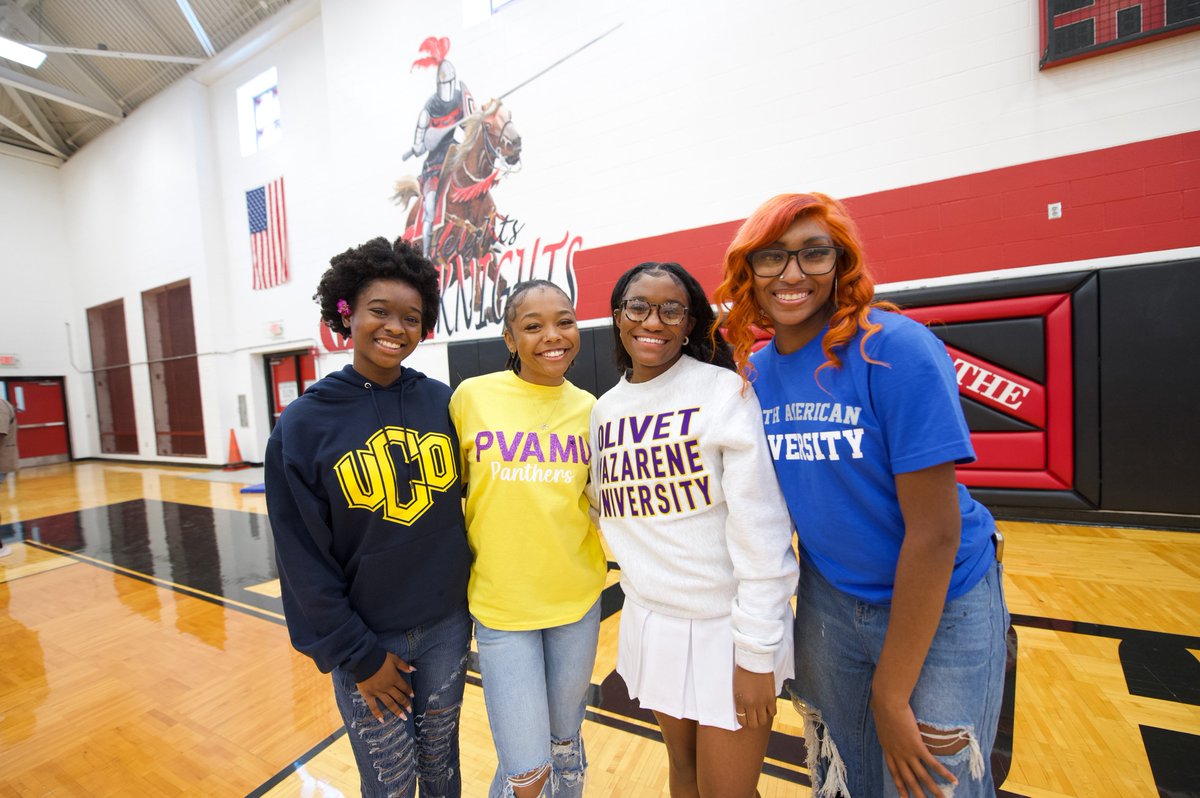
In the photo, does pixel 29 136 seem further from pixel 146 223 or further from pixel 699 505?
pixel 699 505

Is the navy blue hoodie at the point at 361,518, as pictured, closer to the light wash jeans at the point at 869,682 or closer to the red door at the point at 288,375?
the light wash jeans at the point at 869,682

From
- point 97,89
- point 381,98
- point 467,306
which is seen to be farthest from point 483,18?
point 97,89

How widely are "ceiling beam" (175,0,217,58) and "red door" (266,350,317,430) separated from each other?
5.43 metres

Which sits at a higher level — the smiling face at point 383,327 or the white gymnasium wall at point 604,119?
the white gymnasium wall at point 604,119

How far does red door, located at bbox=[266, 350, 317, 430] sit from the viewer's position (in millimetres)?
8789

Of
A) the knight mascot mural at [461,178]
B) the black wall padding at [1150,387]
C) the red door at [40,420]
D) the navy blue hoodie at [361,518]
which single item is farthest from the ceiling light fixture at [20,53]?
the black wall padding at [1150,387]

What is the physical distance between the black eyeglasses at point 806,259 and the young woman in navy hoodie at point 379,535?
82 cm

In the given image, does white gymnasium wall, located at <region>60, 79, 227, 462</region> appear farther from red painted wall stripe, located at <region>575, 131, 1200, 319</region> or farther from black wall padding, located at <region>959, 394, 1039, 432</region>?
black wall padding, located at <region>959, 394, 1039, 432</region>

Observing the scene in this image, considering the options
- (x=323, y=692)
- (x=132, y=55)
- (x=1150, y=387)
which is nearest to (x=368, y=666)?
(x=323, y=692)

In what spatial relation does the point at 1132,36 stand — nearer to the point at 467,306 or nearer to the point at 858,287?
the point at 858,287

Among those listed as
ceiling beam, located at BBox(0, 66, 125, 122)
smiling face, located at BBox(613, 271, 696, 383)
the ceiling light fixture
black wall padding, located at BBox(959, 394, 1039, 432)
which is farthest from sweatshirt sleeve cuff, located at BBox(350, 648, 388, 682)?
ceiling beam, located at BBox(0, 66, 125, 122)

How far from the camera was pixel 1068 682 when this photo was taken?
1905 mm

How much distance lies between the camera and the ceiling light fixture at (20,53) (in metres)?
7.40

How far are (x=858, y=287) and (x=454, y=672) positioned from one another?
121cm
